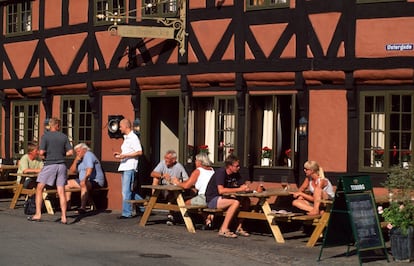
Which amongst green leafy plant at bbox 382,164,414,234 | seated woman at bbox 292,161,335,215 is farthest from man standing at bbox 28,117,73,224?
green leafy plant at bbox 382,164,414,234

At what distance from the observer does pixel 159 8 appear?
18.3 metres

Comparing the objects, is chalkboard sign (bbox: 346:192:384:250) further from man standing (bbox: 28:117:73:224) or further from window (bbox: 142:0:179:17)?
window (bbox: 142:0:179:17)

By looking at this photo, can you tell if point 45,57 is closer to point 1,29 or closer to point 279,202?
point 1,29

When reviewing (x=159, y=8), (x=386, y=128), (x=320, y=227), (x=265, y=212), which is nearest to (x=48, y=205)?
(x=159, y=8)

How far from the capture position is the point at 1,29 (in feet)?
74.5

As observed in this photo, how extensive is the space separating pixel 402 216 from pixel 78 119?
31.6 feet

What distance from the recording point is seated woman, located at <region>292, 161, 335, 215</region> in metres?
14.4

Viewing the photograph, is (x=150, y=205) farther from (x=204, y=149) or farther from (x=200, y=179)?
(x=204, y=149)

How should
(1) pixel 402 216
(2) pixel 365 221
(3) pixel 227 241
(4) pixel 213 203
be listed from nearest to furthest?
(2) pixel 365 221 < (1) pixel 402 216 < (3) pixel 227 241 < (4) pixel 213 203

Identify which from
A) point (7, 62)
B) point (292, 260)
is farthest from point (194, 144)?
point (7, 62)

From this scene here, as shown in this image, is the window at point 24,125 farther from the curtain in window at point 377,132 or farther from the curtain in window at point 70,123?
the curtain in window at point 377,132

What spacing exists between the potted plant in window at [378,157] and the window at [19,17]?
32.0ft

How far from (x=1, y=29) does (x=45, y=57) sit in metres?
2.25

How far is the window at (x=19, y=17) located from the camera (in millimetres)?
21859
